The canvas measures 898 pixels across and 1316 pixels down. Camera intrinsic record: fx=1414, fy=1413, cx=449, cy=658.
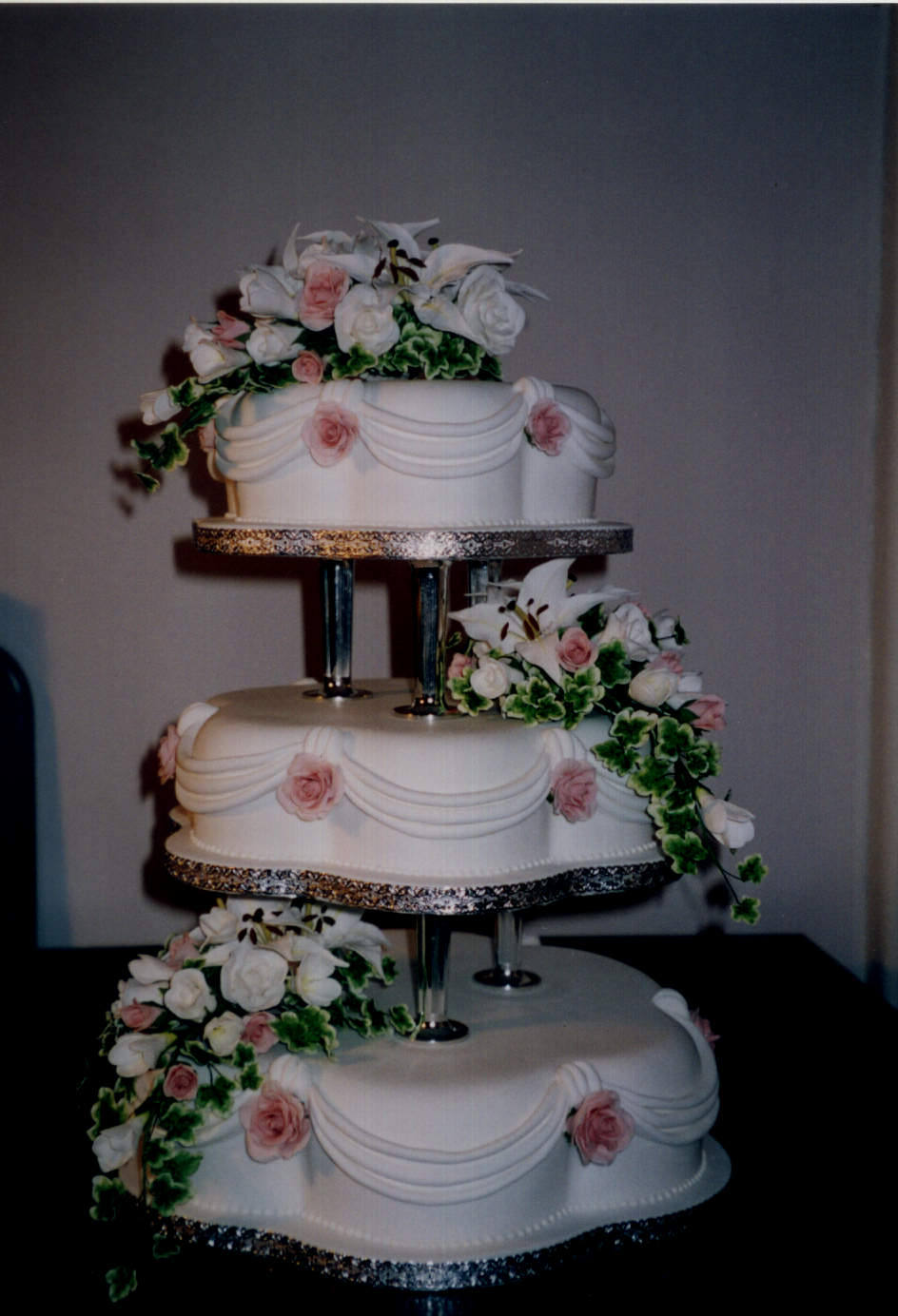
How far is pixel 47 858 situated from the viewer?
3143mm

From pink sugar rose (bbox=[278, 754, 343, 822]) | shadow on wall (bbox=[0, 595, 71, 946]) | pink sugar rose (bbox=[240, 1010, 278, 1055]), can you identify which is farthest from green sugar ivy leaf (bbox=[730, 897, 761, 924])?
shadow on wall (bbox=[0, 595, 71, 946])

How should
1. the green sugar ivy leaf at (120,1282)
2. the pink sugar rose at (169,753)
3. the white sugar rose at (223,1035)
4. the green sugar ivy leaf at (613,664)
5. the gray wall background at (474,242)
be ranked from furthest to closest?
1. the gray wall background at (474,242)
2. the pink sugar rose at (169,753)
3. the green sugar ivy leaf at (613,664)
4. the white sugar rose at (223,1035)
5. the green sugar ivy leaf at (120,1282)

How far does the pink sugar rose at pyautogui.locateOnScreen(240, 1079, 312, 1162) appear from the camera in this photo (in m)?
1.93

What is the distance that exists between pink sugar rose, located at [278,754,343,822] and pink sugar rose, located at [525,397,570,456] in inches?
21.7

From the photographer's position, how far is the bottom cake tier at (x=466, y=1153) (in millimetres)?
1895

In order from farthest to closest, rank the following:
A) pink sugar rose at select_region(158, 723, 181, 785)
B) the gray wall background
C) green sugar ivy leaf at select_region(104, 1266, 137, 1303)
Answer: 1. the gray wall background
2. pink sugar rose at select_region(158, 723, 181, 785)
3. green sugar ivy leaf at select_region(104, 1266, 137, 1303)

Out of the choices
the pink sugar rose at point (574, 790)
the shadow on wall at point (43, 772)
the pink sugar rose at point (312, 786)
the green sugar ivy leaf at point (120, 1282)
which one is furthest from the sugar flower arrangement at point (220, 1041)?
the shadow on wall at point (43, 772)

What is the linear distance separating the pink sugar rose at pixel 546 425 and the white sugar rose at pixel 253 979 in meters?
0.83

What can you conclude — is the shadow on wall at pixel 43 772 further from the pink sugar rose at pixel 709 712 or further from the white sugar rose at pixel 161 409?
the pink sugar rose at pixel 709 712

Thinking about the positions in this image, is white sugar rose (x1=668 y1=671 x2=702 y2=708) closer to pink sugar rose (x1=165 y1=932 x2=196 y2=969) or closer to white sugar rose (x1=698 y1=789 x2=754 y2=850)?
white sugar rose (x1=698 y1=789 x2=754 y2=850)

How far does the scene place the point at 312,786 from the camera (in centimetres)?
195

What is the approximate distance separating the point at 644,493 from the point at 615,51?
95cm

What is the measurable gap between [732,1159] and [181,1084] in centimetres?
89

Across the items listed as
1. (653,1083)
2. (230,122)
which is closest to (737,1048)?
(653,1083)
